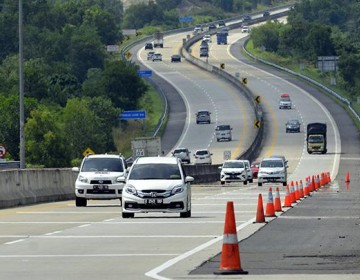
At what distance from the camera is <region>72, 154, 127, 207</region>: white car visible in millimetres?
41750

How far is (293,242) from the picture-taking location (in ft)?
82.0

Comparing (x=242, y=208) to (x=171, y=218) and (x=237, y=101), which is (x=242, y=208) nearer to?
(x=171, y=218)

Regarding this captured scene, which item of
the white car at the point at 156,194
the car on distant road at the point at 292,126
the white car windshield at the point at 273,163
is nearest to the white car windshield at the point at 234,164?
the white car windshield at the point at 273,163

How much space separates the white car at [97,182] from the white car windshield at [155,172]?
6.39m

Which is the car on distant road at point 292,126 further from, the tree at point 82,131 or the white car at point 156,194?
the white car at point 156,194

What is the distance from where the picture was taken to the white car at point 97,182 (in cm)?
4175

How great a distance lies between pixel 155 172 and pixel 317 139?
80.4m

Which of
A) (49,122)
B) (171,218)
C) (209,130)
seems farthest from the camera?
(209,130)

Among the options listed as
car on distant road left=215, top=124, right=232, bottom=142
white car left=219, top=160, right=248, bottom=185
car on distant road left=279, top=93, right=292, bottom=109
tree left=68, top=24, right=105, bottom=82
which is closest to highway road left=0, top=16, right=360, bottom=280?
white car left=219, top=160, right=248, bottom=185

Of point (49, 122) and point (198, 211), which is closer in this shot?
point (198, 211)

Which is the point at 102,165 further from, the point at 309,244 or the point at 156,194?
the point at 309,244

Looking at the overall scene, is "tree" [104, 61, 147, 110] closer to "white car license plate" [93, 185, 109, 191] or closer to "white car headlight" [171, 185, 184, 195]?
"white car license plate" [93, 185, 109, 191]

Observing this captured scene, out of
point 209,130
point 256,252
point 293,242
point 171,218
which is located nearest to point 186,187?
point 171,218

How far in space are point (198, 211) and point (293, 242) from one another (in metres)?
13.5
